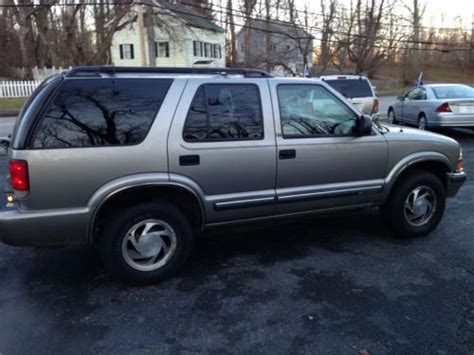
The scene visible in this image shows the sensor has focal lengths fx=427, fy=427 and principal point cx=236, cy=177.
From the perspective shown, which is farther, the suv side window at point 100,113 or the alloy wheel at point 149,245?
the alloy wheel at point 149,245

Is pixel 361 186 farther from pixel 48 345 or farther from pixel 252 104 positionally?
pixel 48 345

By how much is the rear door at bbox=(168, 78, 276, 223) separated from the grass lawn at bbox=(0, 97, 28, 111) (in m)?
21.8

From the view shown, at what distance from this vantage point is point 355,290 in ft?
11.8

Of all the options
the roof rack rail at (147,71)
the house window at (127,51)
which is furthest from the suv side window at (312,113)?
the house window at (127,51)

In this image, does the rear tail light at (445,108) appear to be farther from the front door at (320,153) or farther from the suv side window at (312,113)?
the suv side window at (312,113)

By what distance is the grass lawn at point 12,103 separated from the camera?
22.8 meters

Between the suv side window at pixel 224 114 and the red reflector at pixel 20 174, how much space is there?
4.07 feet

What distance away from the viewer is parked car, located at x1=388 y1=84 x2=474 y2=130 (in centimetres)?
1146

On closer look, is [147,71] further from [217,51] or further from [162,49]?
[217,51]

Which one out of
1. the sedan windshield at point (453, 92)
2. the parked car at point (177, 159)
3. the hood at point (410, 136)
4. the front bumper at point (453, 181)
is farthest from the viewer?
the sedan windshield at point (453, 92)

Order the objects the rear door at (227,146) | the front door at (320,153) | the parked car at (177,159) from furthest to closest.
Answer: the front door at (320,153) → the rear door at (227,146) → the parked car at (177,159)

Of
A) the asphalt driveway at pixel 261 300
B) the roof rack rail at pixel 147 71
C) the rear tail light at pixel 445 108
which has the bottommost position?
the asphalt driveway at pixel 261 300

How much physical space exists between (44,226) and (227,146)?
1.60m

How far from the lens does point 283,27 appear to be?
40000 mm
